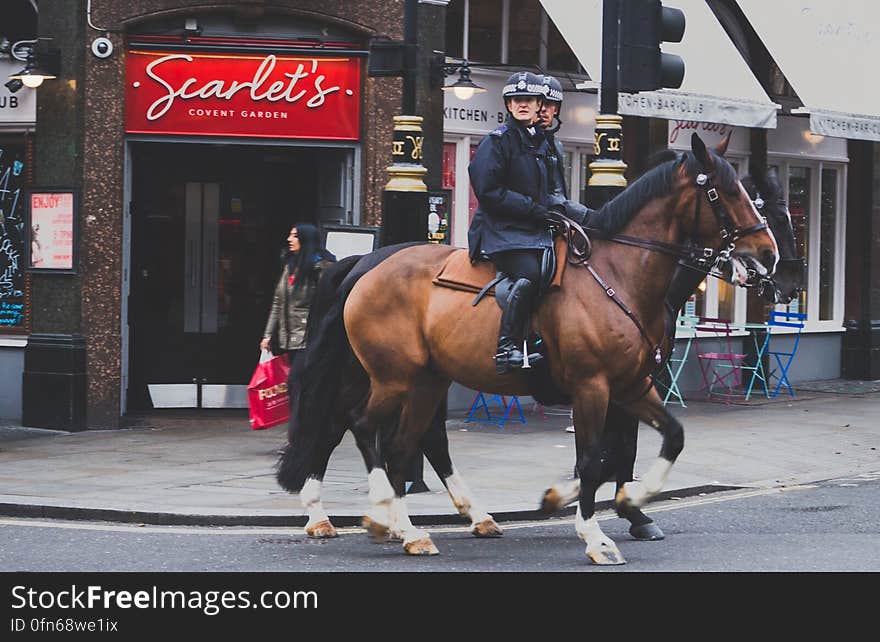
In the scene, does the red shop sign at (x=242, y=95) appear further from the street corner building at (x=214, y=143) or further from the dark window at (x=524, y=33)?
the dark window at (x=524, y=33)

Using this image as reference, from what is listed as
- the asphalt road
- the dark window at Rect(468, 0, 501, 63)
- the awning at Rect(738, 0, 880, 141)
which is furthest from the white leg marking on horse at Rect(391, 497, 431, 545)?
the awning at Rect(738, 0, 880, 141)

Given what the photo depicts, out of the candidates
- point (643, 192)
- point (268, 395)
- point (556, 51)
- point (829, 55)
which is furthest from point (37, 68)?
point (829, 55)

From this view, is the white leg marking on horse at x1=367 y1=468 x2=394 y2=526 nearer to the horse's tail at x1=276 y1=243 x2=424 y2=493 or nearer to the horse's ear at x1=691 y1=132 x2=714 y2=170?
the horse's tail at x1=276 y1=243 x2=424 y2=493

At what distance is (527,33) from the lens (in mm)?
17500

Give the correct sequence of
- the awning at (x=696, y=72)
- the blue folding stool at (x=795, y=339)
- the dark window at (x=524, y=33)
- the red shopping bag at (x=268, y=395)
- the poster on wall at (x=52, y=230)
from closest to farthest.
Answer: the red shopping bag at (x=268, y=395), the poster on wall at (x=52, y=230), the awning at (x=696, y=72), the dark window at (x=524, y=33), the blue folding stool at (x=795, y=339)

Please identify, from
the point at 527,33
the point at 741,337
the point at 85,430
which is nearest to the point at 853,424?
the point at 741,337

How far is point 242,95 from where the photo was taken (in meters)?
15.5

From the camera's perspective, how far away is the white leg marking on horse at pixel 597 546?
28.7 ft

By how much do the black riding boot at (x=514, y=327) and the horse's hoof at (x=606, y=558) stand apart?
1.17 metres

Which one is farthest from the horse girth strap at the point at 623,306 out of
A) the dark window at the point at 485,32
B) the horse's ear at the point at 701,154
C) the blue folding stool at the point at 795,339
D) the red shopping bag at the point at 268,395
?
the blue folding stool at the point at 795,339

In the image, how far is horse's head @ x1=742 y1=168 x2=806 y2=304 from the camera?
9.19m

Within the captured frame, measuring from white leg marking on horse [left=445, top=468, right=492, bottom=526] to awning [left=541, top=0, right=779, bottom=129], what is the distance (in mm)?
7305

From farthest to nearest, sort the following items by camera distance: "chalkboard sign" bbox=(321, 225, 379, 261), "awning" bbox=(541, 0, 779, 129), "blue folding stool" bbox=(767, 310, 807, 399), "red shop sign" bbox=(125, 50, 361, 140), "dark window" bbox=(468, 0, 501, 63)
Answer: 1. "blue folding stool" bbox=(767, 310, 807, 399)
2. "dark window" bbox=(468, 0, 501, 63)
3. "awning" bbox=(541, 0, 779, 129)
4. "red shop sign" bbox=(125, 50, 361, 140)
5. "chalkboard sign" bbox=(321, 225, 379, 261)
